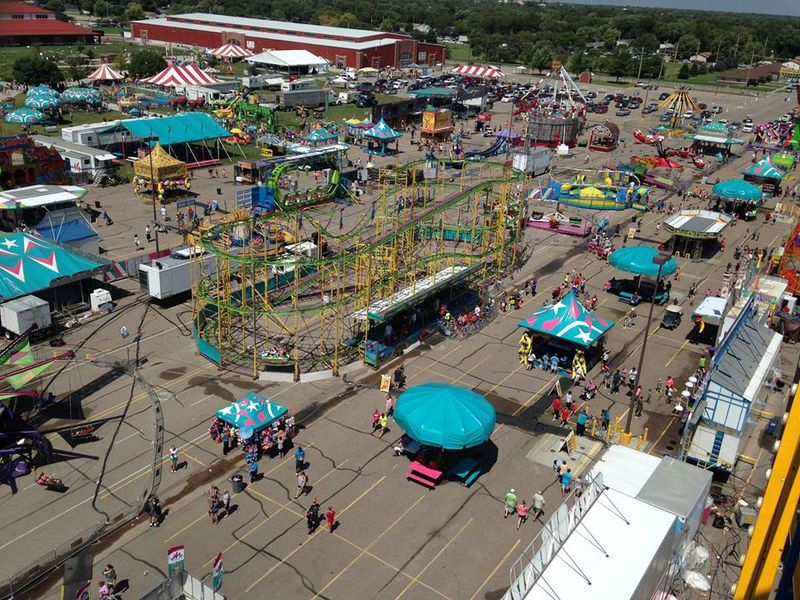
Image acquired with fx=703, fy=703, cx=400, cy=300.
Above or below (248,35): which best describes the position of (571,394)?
below

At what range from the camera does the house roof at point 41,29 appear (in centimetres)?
14212

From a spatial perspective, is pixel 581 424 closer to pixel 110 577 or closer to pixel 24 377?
pixel 110 577

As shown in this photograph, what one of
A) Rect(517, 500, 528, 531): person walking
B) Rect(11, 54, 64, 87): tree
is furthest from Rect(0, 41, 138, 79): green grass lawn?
Rect(517, 500, 528, 531): person walking

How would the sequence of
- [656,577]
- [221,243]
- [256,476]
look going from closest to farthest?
1. [656,577]
2. [256,476]
3. [221,243]

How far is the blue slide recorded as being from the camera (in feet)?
245

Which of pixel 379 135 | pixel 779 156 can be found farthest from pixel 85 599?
pixel 779 156

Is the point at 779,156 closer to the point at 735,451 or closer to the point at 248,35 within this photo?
the point at 735,451

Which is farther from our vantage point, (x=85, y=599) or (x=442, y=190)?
(x=442, y=190)

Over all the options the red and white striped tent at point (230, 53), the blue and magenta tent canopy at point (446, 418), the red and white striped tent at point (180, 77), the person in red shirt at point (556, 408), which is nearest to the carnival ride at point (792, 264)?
the person in red shirt at point (556, 408)

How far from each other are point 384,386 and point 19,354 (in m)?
14.4

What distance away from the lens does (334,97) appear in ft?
345

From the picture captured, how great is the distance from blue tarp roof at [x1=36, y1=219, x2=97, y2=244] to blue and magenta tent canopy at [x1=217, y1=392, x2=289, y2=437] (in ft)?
69.1

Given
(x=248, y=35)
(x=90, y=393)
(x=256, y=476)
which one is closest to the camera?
(x=256, y=476)

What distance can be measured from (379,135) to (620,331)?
43.2 metres
